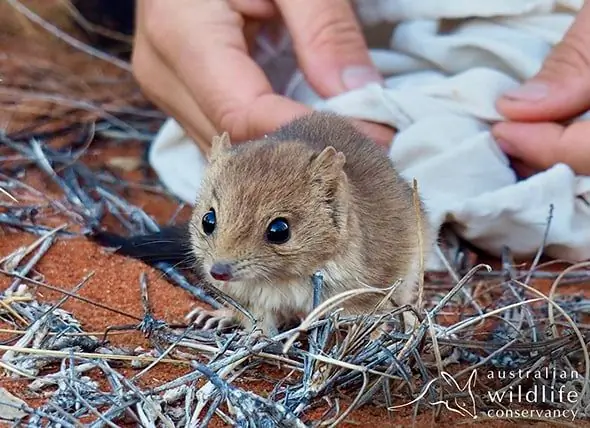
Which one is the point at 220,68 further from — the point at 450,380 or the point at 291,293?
the point at 450,380

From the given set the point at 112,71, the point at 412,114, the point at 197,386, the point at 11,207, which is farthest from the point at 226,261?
the point at 112,71

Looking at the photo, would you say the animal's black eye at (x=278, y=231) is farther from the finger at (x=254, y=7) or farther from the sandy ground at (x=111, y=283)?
the finger at (x=254, y=7)

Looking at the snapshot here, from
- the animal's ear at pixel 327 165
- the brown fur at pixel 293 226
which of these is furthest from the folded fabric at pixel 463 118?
the animal's ear at pixel 327 165

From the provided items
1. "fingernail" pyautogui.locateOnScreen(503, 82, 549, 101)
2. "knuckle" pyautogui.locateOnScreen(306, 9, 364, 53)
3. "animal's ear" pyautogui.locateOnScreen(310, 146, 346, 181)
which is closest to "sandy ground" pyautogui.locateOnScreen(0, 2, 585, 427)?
"animal's ear" pyautogui.locateOnScreen(310, 146, 346, 181)

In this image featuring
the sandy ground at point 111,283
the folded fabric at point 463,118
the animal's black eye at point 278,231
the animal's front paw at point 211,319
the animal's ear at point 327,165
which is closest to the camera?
the sandy ground at point 111,283

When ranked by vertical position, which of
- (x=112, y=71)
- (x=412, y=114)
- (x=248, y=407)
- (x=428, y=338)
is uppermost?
(x=248, y=407)

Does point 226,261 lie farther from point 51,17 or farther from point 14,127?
point 51,17
